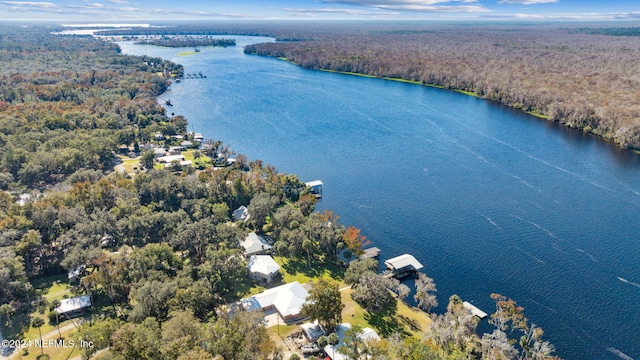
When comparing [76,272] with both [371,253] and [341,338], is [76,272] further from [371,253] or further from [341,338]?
[371,253]

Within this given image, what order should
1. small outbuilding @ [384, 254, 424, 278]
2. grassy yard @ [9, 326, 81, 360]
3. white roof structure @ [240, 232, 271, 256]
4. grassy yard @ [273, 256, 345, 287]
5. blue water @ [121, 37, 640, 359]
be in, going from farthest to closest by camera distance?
1. white roof structure @ [240, 232, 271, 256]
2. small outbuilding @ [384, 254, 424, 278]
3. grassy yard @ [273, 256, 345, 287]
4. blue water @ [121, 37, 640, 359]
5. grassy yard @ [9, 326, 81, 360]

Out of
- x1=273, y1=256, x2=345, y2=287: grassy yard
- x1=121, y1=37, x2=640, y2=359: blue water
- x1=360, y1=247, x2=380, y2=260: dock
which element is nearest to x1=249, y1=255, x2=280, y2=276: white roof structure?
x1=273, y1=256, x2=345, y2=287: grassy yard

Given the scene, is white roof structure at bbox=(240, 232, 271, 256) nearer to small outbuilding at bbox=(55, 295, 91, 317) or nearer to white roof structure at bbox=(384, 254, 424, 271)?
white roof structure at bbox=(384, 254, 424, 271)

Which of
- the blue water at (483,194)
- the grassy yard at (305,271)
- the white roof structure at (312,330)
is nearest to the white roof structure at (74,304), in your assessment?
the grassy yard at (305,271)

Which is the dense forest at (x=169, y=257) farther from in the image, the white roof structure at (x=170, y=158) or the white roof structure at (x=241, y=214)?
the white roof structure at (x=170, y=158)

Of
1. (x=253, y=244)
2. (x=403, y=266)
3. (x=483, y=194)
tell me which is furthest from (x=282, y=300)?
(x=483, y=194)

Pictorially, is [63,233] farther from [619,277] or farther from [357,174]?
[619,277]
